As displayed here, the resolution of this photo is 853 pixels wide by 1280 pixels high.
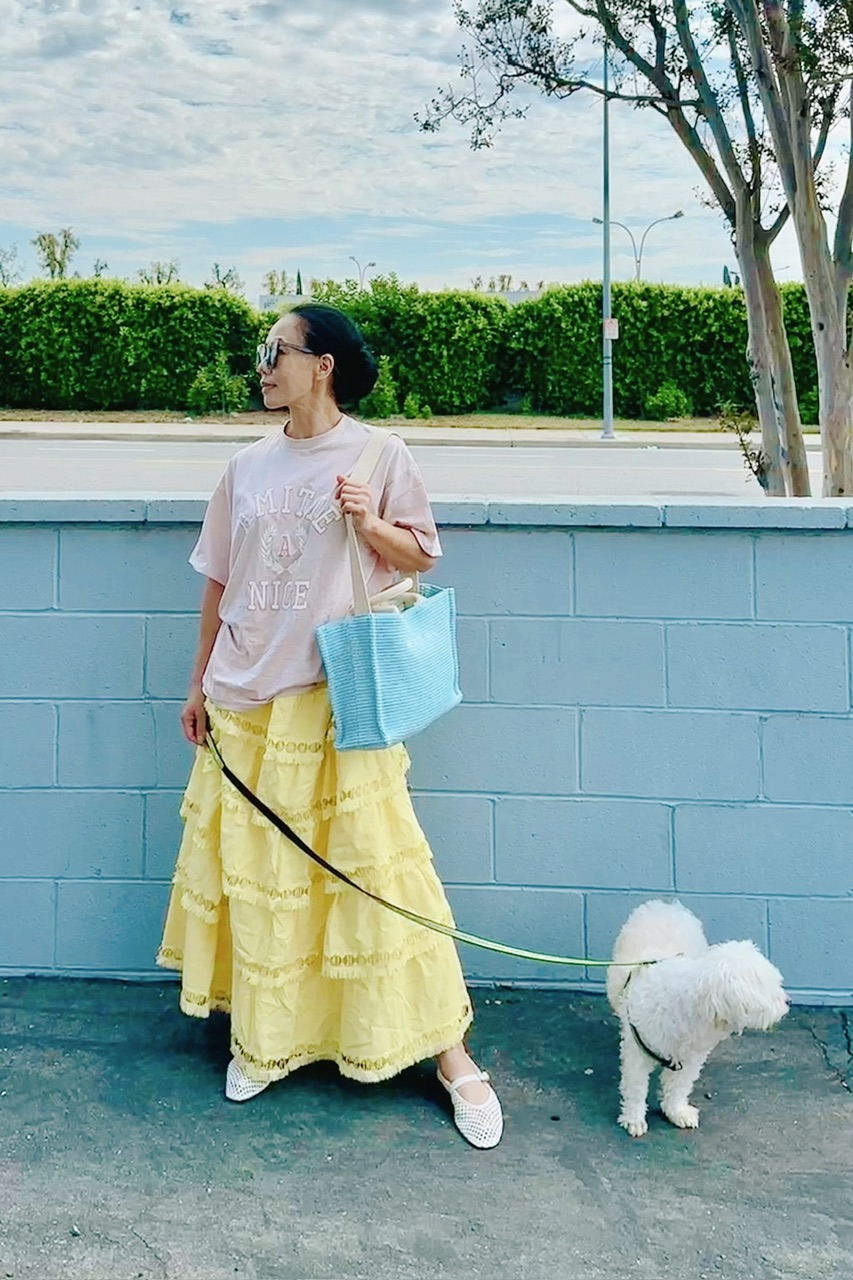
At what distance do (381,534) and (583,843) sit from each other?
1.19 meters

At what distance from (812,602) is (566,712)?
28.0 inches

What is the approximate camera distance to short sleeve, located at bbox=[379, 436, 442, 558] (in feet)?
9.14

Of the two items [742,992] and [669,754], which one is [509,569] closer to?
[669,754]

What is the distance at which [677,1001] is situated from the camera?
8.86 ft

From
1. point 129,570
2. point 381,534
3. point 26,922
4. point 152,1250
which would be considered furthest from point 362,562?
point 26,922

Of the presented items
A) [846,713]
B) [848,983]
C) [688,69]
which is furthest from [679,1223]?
[688,69]

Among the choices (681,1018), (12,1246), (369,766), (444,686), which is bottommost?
(12,1246)

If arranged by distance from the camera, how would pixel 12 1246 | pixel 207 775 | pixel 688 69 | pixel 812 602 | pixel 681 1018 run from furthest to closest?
pixel 688 69, pixel 812 602, pixel 207 775, pixel 681 1018, pixel 12 1246

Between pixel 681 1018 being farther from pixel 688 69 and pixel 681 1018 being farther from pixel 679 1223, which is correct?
pixel 688 69

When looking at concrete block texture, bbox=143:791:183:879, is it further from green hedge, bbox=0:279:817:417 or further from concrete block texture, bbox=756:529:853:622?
green hedge, bbox=0:279:817:417

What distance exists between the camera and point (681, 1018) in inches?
106

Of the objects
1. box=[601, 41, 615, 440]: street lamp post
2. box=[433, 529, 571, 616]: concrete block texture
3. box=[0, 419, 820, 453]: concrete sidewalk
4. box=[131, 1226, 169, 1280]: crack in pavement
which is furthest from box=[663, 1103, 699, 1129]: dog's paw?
box=[601, 41, 615, 440]: street lamp post

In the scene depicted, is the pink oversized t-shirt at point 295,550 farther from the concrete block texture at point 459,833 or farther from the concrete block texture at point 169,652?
the concrete block texture at point 459,833

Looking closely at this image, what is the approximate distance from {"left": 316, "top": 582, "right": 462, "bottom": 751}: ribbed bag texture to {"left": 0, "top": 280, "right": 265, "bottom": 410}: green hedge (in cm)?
2076
